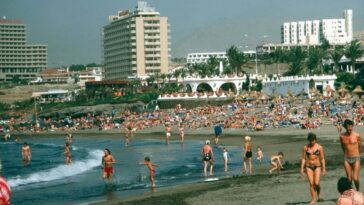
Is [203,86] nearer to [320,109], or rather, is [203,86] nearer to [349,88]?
[349,88]

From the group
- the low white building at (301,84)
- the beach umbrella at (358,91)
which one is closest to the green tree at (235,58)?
the low white building at (301,84)

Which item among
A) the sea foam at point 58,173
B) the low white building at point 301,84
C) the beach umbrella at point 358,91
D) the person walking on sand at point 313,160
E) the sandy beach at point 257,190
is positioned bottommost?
the sea foam at point 58,173

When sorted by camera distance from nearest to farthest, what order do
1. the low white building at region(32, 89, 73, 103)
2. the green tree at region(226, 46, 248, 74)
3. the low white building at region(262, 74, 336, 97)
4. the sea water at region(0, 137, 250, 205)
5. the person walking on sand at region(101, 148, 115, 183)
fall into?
the sea water at region(0, 137, 250, 205), the person walking on sand at region(101, 148, 115, 183), the low white building at region(262, 74, 336, 97), the green tree at region(226, 46, 248, 74), the low white building at region(32, 89, 73, 103)

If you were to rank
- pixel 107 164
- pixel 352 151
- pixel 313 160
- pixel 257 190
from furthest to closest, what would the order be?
pixel 107 164 < pixel 257 190 < pixel 313 160 < pixel 352 151

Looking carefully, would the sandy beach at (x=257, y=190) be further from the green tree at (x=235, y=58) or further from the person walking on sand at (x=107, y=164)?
the green tree at (x=235, y=58)

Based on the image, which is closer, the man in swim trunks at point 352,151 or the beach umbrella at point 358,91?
the man in swim trunks at point 352,151

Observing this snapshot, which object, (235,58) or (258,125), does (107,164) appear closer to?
(258,125)

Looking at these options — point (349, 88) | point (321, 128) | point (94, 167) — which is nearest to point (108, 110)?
point (349, 88)

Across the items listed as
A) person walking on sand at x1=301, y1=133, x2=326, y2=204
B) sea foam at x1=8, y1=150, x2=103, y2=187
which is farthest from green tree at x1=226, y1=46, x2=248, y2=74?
person walking on sand at x1=301, y1=133, x2=326, y2=204

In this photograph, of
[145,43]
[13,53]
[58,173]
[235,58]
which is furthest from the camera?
[13,53]

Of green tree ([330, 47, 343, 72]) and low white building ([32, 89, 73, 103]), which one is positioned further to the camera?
low white building ([32, 89, 73, 103])

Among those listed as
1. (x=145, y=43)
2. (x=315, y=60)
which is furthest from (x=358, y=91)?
(x=145, y=43)

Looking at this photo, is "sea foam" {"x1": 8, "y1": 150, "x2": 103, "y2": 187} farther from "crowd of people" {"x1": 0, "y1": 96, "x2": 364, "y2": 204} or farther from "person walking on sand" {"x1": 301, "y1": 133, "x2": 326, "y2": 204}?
"person walking on sand" {"x1": 301, "y1": 133, "x2": 326, "y2": 204}

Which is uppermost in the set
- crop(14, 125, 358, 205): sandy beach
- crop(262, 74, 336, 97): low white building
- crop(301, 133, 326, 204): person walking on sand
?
crop(262, 74, 336, 97): low white building
